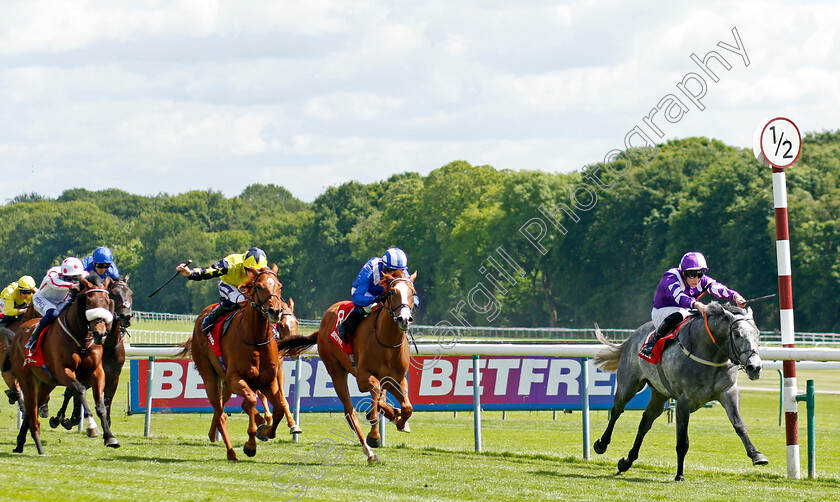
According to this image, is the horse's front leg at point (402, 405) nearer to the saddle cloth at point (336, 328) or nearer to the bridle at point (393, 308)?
the bridle at point (393, 308)

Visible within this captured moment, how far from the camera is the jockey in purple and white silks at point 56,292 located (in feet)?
32.9

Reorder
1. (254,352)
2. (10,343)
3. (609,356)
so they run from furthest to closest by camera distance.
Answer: (10,343), (609,356), (254,352)

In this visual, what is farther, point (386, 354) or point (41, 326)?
point (41, 326)

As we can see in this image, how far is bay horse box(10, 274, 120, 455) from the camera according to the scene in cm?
944

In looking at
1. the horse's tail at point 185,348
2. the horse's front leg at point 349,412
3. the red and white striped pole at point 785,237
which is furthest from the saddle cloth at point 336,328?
the red and white striped pole at point 785,237

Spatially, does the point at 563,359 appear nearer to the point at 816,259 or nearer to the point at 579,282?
the point at 816,259

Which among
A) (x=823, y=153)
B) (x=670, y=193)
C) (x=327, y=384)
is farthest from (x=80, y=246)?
(x=327, y=384)

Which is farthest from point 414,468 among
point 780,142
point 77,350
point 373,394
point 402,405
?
point 780,142

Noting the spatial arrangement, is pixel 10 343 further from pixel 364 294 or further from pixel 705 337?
pixel 705 337

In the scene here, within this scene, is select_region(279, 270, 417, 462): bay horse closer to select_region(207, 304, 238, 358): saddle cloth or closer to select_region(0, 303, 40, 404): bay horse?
select_region(207, 304, 238, 358): saddle cloth

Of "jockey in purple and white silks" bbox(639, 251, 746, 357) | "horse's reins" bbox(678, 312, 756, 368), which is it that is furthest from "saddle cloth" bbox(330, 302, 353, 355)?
"horse's reins" bbox(678, 312, 756, 368)

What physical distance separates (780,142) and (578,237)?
159ft

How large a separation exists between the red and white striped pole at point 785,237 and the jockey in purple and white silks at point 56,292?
20.8 feet

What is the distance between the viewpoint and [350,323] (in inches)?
374
